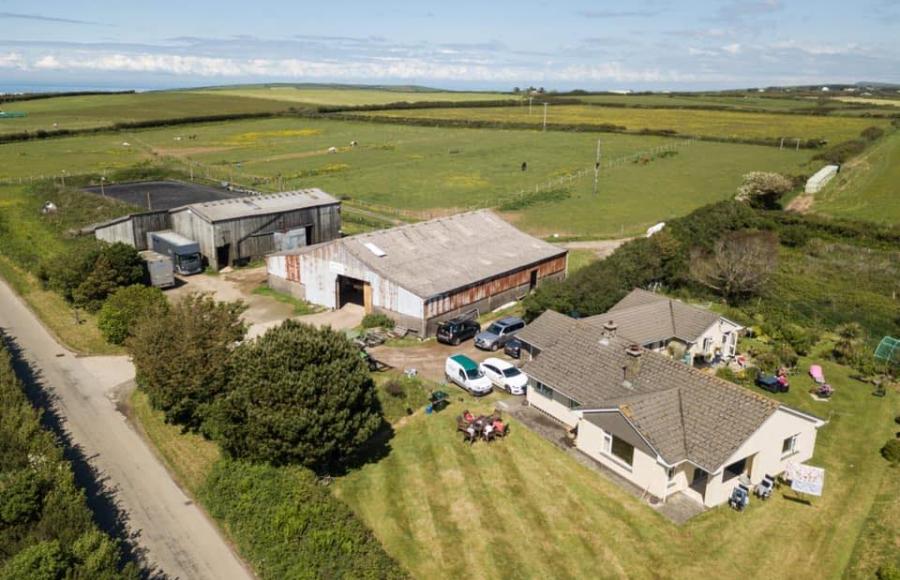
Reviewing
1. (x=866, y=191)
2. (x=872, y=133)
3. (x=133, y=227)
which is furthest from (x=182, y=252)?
(x=872, y=133)

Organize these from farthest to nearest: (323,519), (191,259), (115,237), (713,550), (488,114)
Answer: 1. (488,114)
2. (115,237)
3. (191,259)
4. (713,550)
5. (323,519)

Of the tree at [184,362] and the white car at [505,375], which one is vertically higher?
the tree at [184,362]

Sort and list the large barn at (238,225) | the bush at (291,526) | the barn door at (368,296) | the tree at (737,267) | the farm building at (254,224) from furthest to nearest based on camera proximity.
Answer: the large barn at (238,225), the farm building at (254,224), the tree at (737,267), the barn door at (368,296), the bush at (291,526)

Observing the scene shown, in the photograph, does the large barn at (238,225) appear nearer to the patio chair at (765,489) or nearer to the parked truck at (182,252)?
the parked truck at (182,252)

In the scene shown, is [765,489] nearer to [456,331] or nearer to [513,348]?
[513,348]

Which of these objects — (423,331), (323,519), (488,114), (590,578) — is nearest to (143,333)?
(323,519)

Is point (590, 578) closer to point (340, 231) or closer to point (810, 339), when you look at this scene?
point (810, 339)

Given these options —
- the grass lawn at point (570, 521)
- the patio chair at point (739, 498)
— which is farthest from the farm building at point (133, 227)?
the patio chair at point (739, 498)
